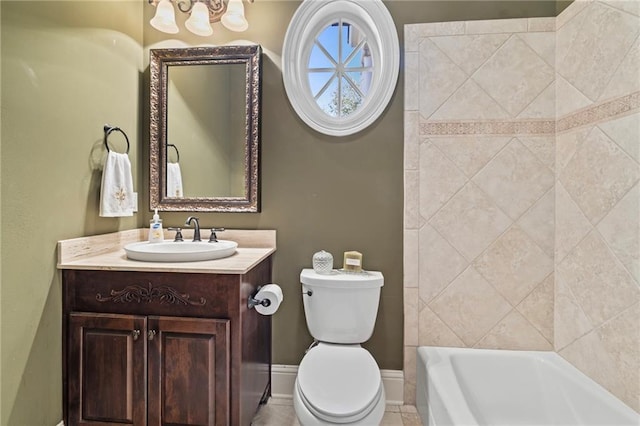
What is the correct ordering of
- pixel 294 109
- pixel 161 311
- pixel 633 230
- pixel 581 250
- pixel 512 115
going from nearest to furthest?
pixel 633 230
pixel 161 311
pixel 581 250
pixel 512 115
pixel 294 109

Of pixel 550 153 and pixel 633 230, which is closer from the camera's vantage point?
pixel 633 230

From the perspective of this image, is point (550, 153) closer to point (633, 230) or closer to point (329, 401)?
point (633, 230)

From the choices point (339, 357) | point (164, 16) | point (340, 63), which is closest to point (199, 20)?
point (164, 16)

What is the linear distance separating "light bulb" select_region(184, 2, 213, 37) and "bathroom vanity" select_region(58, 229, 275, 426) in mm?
1305

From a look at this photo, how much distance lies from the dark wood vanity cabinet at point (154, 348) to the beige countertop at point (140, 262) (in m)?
0.04

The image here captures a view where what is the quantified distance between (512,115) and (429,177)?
0.55m

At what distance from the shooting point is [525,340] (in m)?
1.89

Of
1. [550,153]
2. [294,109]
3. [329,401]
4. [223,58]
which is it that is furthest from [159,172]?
[550,153]

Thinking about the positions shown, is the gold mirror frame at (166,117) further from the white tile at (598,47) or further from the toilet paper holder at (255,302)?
the white tile at (598,47)

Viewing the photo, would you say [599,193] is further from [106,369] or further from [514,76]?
[106,369]

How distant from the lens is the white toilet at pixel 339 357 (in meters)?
1.33

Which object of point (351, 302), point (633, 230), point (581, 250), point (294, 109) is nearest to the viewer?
point (633, 230)

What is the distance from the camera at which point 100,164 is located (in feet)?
5.73

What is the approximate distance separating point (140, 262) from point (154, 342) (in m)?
0.35
